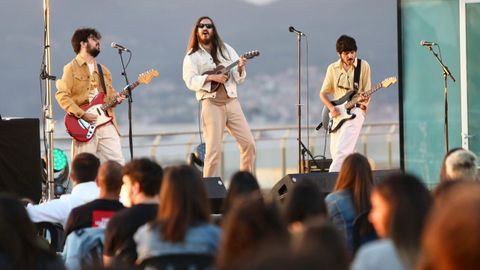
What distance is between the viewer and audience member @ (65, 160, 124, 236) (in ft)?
14.6

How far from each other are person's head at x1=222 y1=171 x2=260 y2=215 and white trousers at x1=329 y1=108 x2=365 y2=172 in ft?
17.0

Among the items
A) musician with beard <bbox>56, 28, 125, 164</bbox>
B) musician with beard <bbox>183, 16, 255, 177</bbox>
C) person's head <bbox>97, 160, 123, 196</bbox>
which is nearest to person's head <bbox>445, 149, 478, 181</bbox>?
person's head <bbox>97, 160, 123, 196</bbox>

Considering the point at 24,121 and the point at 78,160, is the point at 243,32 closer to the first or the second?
the point at 24,121

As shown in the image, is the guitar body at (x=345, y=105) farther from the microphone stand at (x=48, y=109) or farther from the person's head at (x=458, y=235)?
the person's head at (x=458, y=235)

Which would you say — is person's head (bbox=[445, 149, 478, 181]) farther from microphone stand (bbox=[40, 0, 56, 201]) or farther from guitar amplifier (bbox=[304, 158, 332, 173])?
guitar amplifier (bbox=[304, 158, 332, 173])

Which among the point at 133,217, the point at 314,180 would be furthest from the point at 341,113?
the point at 133,217

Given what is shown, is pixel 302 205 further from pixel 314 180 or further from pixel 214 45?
pixel 214 45

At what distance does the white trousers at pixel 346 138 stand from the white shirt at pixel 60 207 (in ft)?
14.9

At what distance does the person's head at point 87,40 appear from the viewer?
8.81 m

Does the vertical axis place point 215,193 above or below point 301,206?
below

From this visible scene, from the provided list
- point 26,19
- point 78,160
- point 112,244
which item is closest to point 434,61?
point 26,19

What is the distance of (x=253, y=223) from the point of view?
2572 millimetres

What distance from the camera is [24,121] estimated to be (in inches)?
311

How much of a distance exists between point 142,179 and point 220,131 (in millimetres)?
4556
